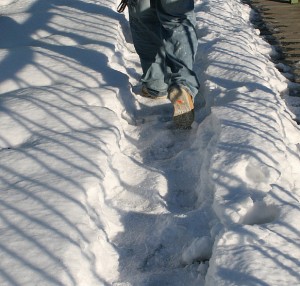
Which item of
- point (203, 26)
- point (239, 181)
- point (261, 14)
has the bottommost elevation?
point (261, 14)

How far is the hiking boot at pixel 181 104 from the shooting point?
3.11m

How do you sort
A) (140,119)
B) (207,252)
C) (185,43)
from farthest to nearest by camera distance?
(140,119), (185,43), (207,252)

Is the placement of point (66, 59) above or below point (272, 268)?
below

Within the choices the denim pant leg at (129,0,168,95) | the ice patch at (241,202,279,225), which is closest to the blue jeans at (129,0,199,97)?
the denim pant leg at (129,0,168,95)

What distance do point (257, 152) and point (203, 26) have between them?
2678mm

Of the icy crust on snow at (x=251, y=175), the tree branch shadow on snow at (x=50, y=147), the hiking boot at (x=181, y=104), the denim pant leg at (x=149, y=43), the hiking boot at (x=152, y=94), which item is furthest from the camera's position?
the hiking boot at (x=152, y=94)

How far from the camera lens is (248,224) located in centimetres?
216

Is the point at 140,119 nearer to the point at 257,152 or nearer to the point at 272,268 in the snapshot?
the point at 257,152

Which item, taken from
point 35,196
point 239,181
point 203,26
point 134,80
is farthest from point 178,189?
point 203,26

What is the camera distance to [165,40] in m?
3.32

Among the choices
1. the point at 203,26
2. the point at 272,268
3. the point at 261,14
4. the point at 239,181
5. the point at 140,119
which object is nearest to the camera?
the point at 272,268

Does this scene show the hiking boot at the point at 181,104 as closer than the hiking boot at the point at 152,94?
Yes

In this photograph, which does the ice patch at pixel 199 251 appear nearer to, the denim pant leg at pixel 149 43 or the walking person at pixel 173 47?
the walking person at pixel 173 47

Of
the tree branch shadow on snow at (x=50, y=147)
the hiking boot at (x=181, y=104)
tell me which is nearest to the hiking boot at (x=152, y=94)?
the tree branch shadow on snow at (x=50, y=147)
